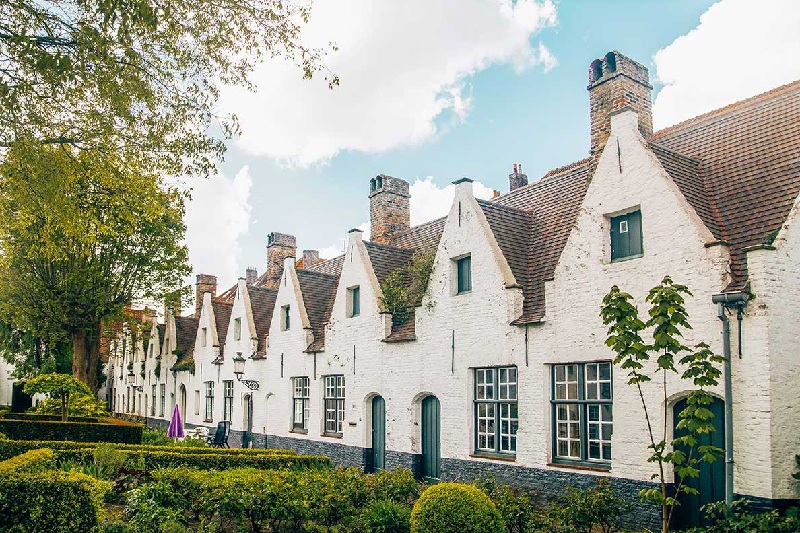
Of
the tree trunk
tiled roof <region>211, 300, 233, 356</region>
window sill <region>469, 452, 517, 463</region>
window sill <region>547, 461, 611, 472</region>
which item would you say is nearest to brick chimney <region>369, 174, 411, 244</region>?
window sill <region>469, 452, 517, 463</region>

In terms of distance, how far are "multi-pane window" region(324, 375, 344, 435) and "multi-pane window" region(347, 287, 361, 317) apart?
225cm

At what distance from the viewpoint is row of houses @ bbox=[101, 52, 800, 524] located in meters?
11.2

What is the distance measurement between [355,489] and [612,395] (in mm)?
5142

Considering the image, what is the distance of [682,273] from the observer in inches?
480

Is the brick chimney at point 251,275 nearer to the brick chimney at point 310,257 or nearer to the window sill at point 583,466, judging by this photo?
the brick chimney at point 310,257

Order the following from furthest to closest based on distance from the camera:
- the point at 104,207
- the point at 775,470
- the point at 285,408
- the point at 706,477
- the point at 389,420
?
1. the point at 285,408
2. the point at 389,420
3. the point at 104,207
4. the point at 706,477
5. the point at 775,470

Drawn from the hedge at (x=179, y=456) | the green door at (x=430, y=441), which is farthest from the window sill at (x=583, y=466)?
the hedge at (x=179, y=456)

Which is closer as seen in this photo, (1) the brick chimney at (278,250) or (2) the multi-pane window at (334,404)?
(2) the multi-pane window at (334,404)

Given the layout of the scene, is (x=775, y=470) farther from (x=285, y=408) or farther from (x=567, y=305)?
(x=285, y=408)

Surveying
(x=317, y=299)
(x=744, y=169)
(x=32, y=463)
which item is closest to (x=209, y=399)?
(x=317, y=299)

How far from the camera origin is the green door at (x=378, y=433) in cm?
2050

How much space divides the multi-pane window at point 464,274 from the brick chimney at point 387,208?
7800 millimetres

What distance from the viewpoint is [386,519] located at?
11141mm

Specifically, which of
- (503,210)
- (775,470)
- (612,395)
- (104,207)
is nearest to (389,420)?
(503,210)
